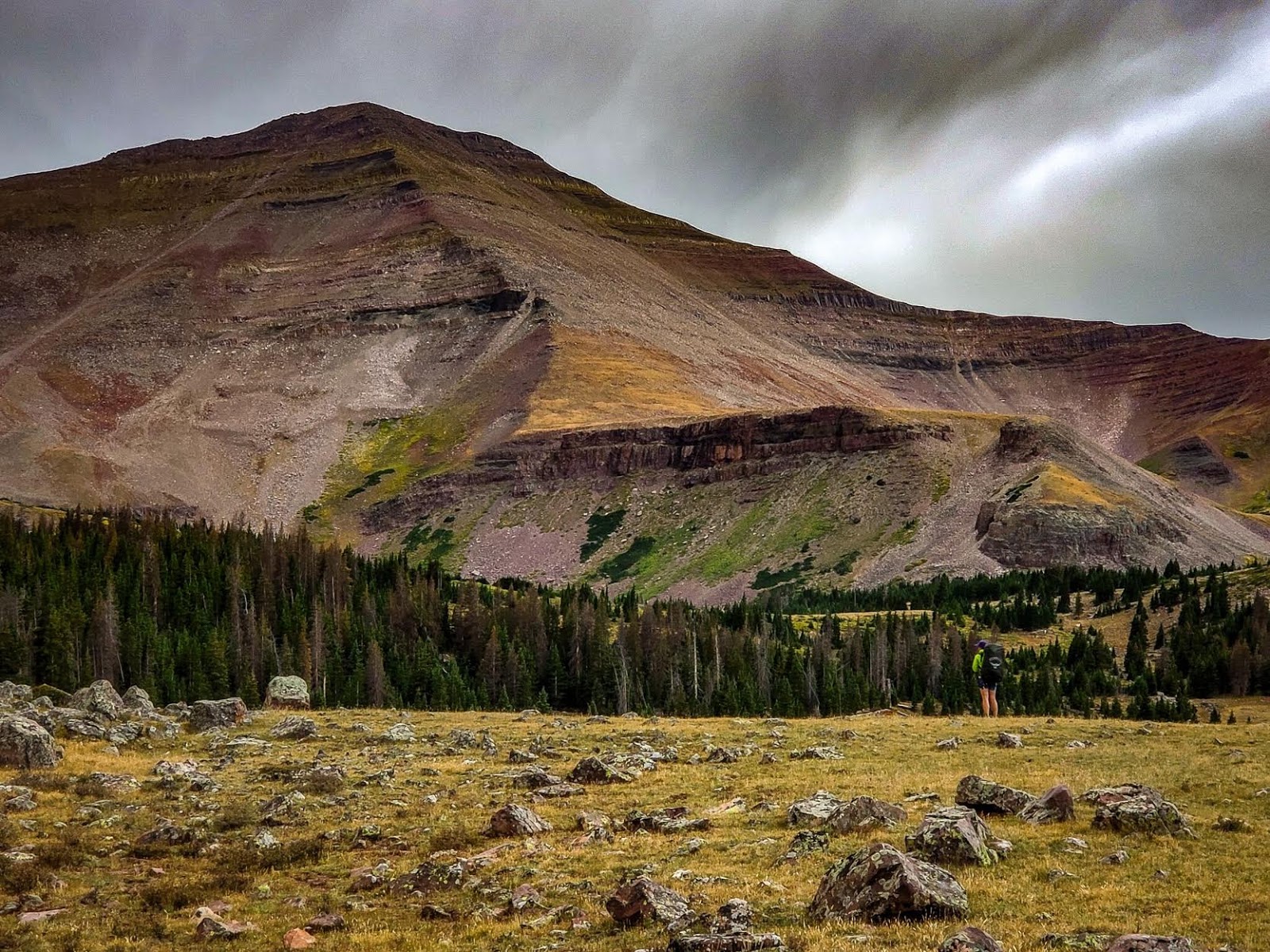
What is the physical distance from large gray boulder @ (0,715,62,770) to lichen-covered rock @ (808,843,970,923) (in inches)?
1239

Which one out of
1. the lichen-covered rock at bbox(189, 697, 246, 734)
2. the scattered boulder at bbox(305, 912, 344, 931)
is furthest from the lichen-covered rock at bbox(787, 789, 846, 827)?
the lichen-covered rock at bbox(189, 697, 246, 734)

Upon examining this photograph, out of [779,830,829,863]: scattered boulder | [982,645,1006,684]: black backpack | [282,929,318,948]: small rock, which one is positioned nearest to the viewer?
[282,929,318,948]: small rock

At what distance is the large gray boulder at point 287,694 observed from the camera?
68500 millimetres

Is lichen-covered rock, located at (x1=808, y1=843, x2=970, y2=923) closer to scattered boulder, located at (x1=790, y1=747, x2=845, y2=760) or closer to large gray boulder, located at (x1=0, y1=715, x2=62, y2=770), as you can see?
scattered boulder, located at (x1=790, y1=747, x2=845, y2=760)

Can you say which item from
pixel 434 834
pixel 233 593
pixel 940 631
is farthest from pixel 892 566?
pixel 434 834

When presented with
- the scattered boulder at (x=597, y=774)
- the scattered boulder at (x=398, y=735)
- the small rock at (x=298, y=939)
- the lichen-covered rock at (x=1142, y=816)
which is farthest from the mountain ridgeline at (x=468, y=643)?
the small rock at (x=298, y=939)

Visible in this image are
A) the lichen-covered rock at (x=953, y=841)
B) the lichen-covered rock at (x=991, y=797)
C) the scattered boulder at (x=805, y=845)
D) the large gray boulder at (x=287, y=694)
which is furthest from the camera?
the large gray boulder at (x=287, y=694)

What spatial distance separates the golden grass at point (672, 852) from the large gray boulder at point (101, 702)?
8432mm

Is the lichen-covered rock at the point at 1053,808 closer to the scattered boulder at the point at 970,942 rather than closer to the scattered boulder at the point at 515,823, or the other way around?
the scattered boulder at the point at 970,942

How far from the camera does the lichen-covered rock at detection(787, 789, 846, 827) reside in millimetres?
23594

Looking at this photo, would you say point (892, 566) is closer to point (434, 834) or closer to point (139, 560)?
point (139, 560)

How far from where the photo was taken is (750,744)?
133ft

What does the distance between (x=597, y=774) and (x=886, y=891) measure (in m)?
17.8

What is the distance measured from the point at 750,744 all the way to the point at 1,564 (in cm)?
9590
